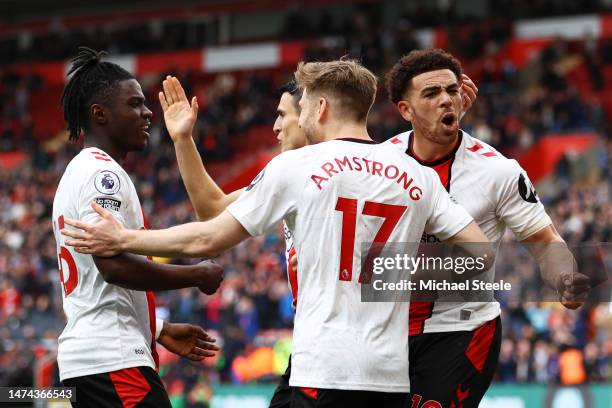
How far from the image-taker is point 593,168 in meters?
21.5

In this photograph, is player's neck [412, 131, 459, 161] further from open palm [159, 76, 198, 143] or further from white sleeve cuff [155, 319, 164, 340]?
white sleeve cuff [155, 319, 164, 340]

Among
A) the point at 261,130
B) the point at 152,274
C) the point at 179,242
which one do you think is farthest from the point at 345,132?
the point at 261,130

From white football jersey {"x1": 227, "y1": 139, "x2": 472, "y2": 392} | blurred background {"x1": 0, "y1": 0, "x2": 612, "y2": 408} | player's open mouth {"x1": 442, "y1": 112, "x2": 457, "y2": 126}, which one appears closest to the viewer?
white football jersey {"x1": 227, "y1": 139, "x2": 472, "y2": 392}

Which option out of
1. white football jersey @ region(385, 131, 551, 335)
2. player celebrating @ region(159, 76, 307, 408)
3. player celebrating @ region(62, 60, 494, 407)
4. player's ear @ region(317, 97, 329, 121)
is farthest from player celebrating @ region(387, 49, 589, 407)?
player's ear @ region(317, 97, 329, 121)

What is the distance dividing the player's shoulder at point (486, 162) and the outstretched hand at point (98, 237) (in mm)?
1993

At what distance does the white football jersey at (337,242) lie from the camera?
4.38m

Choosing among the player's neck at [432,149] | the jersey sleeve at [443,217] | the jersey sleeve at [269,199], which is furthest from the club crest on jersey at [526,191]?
the jersey sleeve at [269,199]

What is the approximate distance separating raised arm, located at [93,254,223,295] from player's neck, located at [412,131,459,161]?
1355mm

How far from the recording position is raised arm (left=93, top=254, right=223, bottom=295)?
4750 mm

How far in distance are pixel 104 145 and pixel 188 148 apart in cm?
75

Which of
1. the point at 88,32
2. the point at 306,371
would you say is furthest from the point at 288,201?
the point at 88,32

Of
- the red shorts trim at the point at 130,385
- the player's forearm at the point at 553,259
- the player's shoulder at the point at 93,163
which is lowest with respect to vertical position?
the red shorts trim at the point at 130,385

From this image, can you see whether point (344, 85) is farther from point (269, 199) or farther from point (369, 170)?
point (269, 199)

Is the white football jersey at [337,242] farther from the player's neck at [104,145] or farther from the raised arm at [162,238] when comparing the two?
the player's neck at [104,145]
